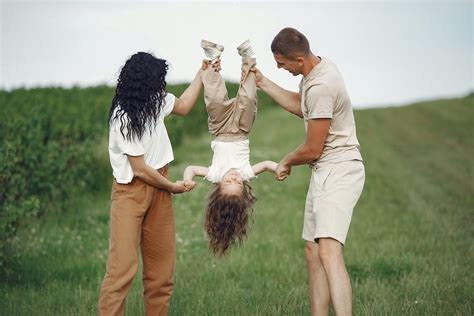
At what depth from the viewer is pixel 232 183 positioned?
629cm

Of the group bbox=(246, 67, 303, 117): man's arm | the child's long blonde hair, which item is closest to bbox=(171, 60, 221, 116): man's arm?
bbox=(246, 67, 303, 117): man's arm

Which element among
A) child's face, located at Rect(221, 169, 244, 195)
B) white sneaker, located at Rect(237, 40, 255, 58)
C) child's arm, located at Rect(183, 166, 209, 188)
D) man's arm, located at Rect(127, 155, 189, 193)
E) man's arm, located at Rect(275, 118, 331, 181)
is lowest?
child's face, located at Rect(221, 169, 244, 195)

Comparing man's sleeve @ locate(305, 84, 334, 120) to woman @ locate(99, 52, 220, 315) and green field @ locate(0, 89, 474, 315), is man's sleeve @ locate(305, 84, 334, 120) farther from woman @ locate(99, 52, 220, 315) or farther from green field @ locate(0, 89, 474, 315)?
green field @ locate(0, 89, 474, 315)

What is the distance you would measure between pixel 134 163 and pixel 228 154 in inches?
36.9

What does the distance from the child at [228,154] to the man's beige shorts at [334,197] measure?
54cm

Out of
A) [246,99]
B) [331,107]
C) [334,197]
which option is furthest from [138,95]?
[334,197]

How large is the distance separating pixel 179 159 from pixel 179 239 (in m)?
11.7

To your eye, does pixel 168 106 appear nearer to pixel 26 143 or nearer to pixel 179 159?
pixel 26 143

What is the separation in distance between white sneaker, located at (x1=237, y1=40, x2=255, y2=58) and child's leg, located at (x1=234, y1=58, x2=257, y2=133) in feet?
0.12

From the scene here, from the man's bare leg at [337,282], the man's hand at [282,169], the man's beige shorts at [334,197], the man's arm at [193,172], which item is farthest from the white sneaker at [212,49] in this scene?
the man's bare leg at [337,282]

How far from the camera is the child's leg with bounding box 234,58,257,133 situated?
6312 millimetres

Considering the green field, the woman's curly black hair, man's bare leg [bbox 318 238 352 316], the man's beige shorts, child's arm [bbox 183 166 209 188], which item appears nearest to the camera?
the woman's curly black hair

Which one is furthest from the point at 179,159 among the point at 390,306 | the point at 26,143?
the point at 390,306

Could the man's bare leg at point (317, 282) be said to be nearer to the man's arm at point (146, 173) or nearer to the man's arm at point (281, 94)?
the man's arm at point (281, 94)
